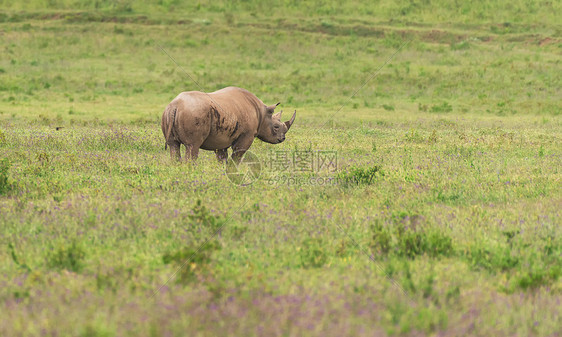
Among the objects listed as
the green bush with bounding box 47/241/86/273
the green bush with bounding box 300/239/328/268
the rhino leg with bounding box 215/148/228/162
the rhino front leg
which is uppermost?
the green bush with bounding box 47/241/86/273

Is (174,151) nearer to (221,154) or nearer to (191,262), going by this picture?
(221,154)

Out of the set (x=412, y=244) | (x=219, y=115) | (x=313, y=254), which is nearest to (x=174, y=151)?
(x=219, y=115)

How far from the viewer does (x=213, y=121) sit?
11.1 meters

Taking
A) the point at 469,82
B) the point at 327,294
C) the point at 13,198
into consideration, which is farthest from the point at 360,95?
the point at 327,294

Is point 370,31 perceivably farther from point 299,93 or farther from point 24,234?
point 24,234

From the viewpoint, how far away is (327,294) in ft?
15.5

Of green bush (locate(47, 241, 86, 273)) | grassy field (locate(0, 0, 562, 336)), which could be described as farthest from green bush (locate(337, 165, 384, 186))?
green bush (locate(47, 241, 86, 273))

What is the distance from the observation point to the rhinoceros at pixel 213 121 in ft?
35.4

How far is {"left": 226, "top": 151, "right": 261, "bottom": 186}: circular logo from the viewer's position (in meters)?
9.80

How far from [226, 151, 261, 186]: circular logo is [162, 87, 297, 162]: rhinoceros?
373mm

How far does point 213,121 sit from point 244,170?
118 centimetres

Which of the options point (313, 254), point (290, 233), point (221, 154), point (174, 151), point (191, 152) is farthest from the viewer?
point (221, 154)

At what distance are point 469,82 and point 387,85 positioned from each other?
4.71 m

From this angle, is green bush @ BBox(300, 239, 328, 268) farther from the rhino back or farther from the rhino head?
the rhino head
